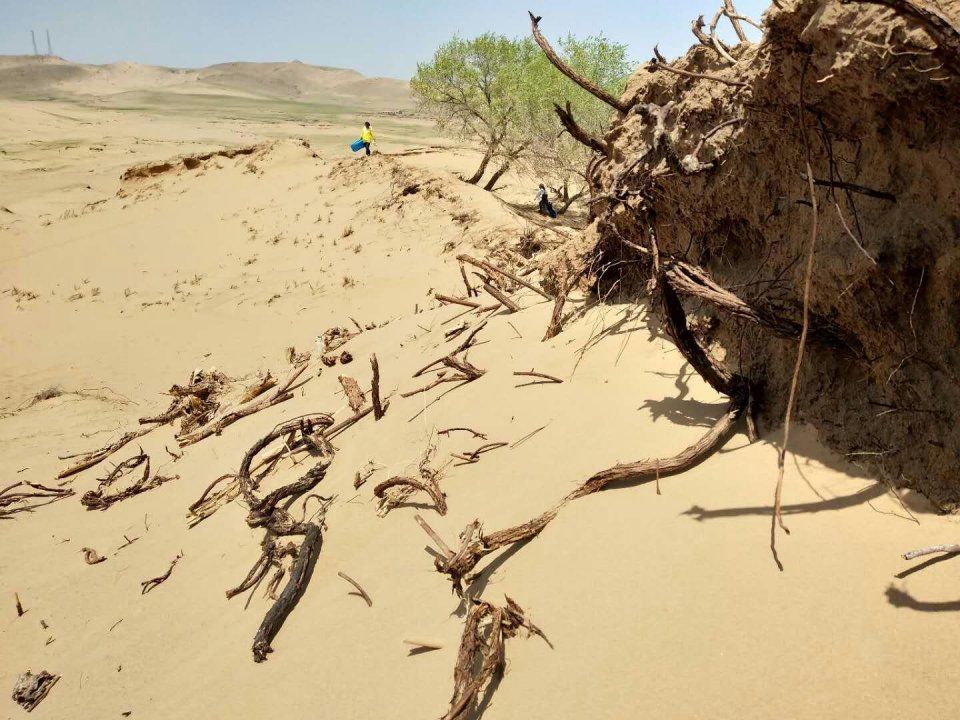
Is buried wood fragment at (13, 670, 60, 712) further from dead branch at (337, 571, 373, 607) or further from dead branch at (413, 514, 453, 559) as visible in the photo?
dead branch at (413, 514, 453, 559)

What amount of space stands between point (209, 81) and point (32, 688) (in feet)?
292

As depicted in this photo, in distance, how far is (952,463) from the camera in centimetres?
193

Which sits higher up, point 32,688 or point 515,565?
point 515,565

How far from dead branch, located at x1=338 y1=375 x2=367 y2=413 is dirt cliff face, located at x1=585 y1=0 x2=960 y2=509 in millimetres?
2373

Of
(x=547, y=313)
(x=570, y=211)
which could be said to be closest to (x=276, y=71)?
(x=570, y=211)

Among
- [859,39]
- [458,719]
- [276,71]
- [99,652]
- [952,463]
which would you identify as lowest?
[99,652]

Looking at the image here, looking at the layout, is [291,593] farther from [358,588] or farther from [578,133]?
[578,133]

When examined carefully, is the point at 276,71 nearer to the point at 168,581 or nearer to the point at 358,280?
the point at 358,280

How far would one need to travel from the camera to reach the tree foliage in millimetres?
16219

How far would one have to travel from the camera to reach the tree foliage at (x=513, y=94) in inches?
639

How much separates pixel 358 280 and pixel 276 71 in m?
96.1

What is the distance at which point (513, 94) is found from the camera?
1631 centimetres

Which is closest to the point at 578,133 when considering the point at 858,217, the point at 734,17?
the point at 734,17

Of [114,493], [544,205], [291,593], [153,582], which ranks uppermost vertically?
[544,205]
